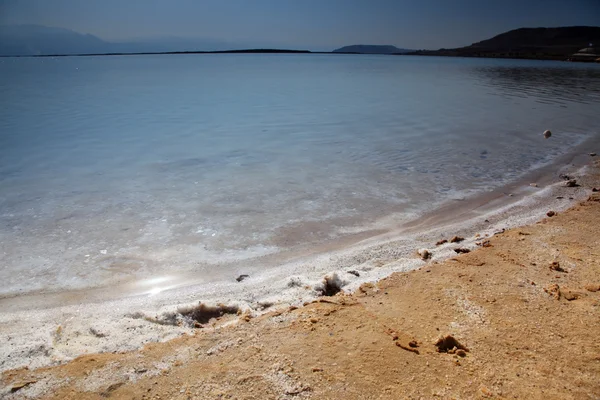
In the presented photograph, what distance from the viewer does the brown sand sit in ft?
7.95

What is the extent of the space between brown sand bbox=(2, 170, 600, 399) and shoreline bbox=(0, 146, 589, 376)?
9.8 inches

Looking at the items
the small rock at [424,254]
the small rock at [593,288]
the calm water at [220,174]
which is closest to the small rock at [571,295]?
the small rock at [593,288]

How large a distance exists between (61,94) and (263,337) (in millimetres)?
25837

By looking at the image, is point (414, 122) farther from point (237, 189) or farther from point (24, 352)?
point (24, 352)

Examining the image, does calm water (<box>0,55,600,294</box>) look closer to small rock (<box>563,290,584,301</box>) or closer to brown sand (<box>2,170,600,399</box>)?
brown sand (<box>2,170,600,399</box>)

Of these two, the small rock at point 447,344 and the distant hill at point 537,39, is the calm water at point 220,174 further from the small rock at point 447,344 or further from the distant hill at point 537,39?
the distant hill at point 537,39

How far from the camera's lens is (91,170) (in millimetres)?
8531

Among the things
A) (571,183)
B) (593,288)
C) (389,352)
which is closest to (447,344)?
(389,352)

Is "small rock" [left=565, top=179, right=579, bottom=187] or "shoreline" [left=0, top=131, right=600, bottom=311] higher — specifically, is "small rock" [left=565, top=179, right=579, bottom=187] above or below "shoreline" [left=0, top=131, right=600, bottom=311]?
above

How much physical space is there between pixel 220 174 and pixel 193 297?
179 inches

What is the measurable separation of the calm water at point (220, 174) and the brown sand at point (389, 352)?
5.82 ft

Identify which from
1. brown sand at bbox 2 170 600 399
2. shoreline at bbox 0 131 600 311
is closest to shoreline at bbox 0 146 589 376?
shoreline at bbox 0 131 600 311

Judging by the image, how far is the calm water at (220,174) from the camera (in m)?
5.03

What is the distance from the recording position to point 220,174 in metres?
8.16
